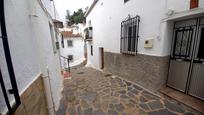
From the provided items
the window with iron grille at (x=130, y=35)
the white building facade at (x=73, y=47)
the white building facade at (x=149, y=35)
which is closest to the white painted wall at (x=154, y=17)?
the white building facade at (x=149, y=35)

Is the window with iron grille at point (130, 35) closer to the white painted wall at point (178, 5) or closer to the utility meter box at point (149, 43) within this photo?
the utility meter box at point (149, 43)

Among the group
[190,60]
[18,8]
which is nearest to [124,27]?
[190,60]

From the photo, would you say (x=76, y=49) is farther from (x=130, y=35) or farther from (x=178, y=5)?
(x=178, y=5)

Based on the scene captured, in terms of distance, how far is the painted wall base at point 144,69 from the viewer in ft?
10.6

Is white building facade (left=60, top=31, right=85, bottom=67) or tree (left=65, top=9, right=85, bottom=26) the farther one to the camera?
tree (left=65, top=9, right=85, bottom=26)

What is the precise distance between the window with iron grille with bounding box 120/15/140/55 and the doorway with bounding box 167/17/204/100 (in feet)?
4.29

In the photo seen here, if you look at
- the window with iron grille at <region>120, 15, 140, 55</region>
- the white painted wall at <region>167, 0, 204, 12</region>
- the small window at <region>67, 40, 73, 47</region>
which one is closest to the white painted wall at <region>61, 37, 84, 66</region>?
the small window at <region>67, 40, 73, 47</region>

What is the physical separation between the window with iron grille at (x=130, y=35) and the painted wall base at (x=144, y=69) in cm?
33

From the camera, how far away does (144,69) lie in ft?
12.3

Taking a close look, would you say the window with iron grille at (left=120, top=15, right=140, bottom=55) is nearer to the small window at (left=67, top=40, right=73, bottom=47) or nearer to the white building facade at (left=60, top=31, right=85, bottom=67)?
the white building facade at (left=60, top=31, right=85, bottom=67)

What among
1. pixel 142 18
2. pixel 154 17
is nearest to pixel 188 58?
pixel 154 17

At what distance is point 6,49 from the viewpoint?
761 mm

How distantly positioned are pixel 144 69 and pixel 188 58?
135 centimetres

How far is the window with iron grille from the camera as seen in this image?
3.99 meters
